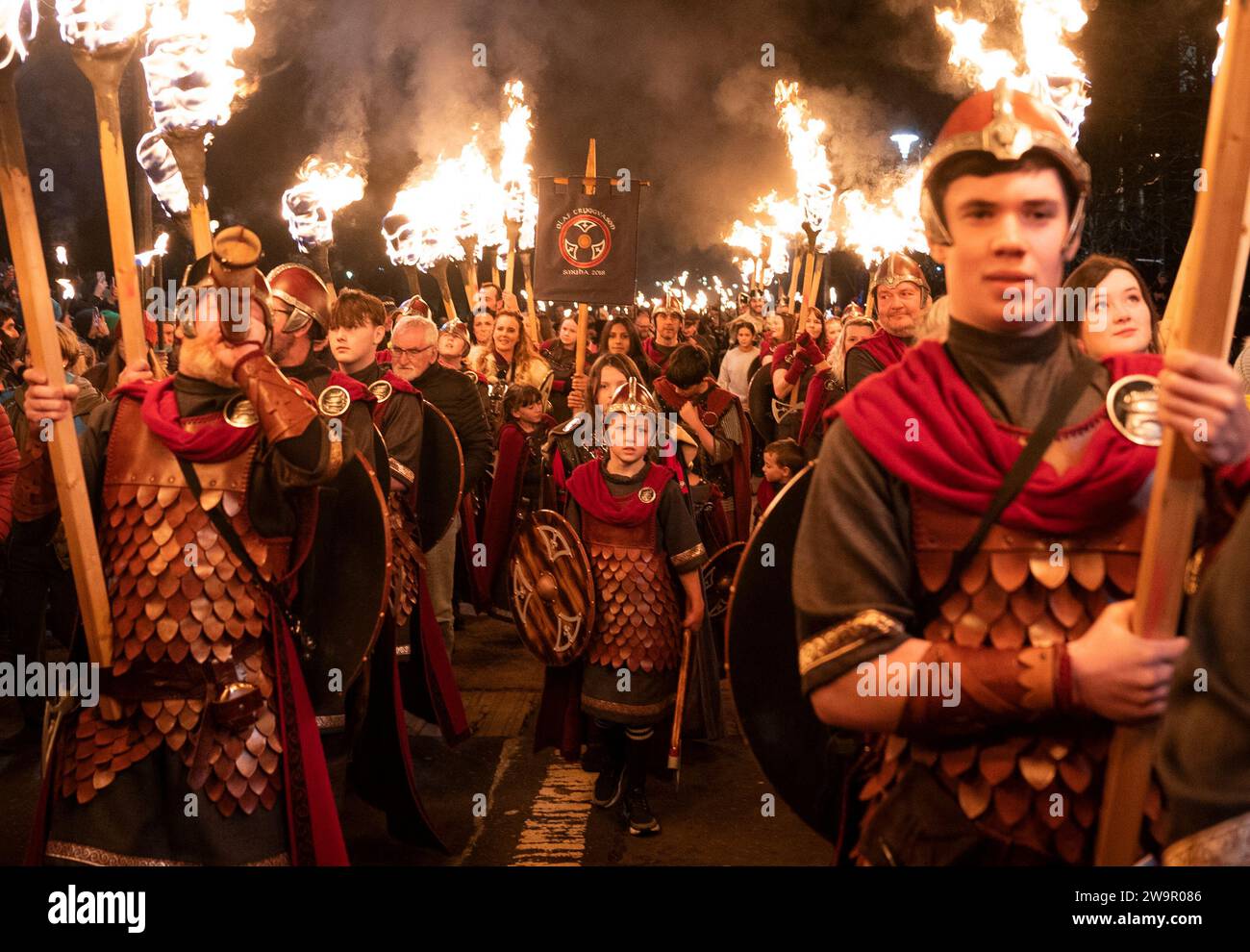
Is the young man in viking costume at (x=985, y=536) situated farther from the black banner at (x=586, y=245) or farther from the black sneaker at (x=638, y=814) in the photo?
the black banner at (x=586, y=245)

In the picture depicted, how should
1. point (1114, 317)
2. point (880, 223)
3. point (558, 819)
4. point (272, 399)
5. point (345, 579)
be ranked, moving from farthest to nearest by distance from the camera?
point (880, 223) < point (558, 819) < point (345, 579) < point (272, 399) < point (1114, 317)

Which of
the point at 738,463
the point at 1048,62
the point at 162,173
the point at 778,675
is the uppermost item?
the point at 1048,62

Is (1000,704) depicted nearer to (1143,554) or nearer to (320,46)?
(1143,554)

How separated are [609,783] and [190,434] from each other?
10.4 feet

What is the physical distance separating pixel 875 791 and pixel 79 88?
27083 mm

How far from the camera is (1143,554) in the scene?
1915 mm

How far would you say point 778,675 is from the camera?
2777 millimetres

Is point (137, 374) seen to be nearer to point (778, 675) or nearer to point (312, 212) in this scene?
point (778, 675)

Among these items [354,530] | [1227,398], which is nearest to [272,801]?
[354,530]

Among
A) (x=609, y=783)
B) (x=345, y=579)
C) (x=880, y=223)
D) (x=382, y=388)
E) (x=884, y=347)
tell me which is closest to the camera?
(x=345, y=579)

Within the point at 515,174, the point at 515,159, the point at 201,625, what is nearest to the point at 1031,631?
the point at 201,625

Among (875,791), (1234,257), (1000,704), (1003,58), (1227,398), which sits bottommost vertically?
(875,791)

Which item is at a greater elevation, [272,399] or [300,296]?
[300,296]

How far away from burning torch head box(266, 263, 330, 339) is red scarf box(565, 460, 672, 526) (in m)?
1.53
